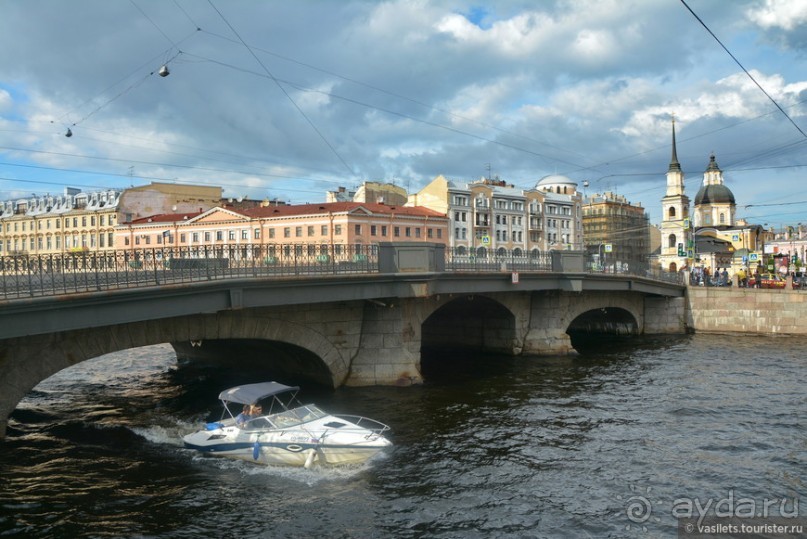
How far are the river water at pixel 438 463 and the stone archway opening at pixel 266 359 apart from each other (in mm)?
832

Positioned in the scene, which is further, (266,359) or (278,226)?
(278,226)

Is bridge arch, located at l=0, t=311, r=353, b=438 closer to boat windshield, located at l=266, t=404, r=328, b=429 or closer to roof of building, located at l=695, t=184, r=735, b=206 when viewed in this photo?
boat windshield, located at l=266, t=404, r=328, b=429

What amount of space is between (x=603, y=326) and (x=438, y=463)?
35896mm

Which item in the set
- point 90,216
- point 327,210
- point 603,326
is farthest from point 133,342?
point 90,216

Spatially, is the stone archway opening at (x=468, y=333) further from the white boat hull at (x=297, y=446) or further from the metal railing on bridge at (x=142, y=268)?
the white boat hull at (x=297, y=446)

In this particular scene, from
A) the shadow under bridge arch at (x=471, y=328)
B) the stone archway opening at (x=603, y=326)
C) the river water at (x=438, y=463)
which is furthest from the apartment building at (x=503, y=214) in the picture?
the river water at (x=438, y=463)

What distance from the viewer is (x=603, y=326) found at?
4994 centimetres

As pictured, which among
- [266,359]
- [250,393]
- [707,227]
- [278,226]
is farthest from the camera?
[707,227]

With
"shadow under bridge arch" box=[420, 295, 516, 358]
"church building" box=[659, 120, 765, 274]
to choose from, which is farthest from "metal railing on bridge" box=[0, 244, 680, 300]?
"church building" box=[659, 120, 765, 274]

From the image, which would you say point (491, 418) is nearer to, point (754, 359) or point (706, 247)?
point (754, 359)

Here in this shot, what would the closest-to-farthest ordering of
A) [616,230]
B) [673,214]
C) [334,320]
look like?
[334,320], [673,214], [616,230]

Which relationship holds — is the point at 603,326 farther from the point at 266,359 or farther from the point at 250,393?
the point at 250,393

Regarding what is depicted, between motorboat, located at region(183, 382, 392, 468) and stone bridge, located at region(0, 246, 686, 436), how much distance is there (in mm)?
3595

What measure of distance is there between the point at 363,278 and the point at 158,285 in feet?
29.3
